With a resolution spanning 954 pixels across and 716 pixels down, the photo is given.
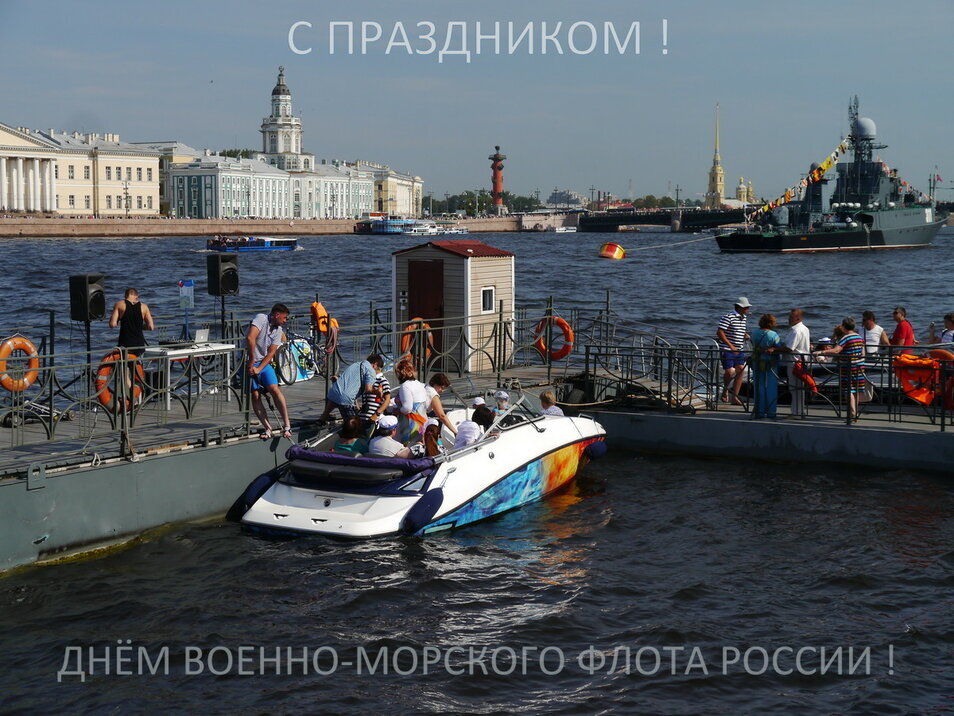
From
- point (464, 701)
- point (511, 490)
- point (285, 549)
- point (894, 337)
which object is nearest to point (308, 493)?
point (285, 549)

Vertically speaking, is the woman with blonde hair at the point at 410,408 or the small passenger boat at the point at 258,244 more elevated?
the small passenger boat at the point at 258,244

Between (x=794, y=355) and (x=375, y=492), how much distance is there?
6.31 m

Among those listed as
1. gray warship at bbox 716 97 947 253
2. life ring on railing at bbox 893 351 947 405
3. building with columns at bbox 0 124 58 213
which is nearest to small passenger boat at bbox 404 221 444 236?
building with columns at bbox 0 124 58 213

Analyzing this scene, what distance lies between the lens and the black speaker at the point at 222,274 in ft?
48.8

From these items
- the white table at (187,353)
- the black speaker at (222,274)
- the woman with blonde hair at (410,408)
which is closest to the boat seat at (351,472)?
the woman with blonde hair at (410,408)

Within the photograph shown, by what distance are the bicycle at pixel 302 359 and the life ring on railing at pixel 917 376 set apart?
769 centimetres

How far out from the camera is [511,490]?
42.7ft

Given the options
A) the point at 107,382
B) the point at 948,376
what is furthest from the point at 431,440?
the point at 948,376

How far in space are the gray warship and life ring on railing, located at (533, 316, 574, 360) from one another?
8443cm

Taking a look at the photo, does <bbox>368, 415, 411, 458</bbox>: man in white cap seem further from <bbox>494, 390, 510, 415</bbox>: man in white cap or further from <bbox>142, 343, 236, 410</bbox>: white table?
<bbox>142, 343, 236, 410</bbox>: white table

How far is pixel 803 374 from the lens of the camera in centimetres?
1514

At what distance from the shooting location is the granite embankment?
11469 cm

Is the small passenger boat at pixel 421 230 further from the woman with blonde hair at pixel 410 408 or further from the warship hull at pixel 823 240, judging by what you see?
the woman with blonde hair at pixel 410 408

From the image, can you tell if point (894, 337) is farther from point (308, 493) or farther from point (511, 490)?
point (308, 493)
